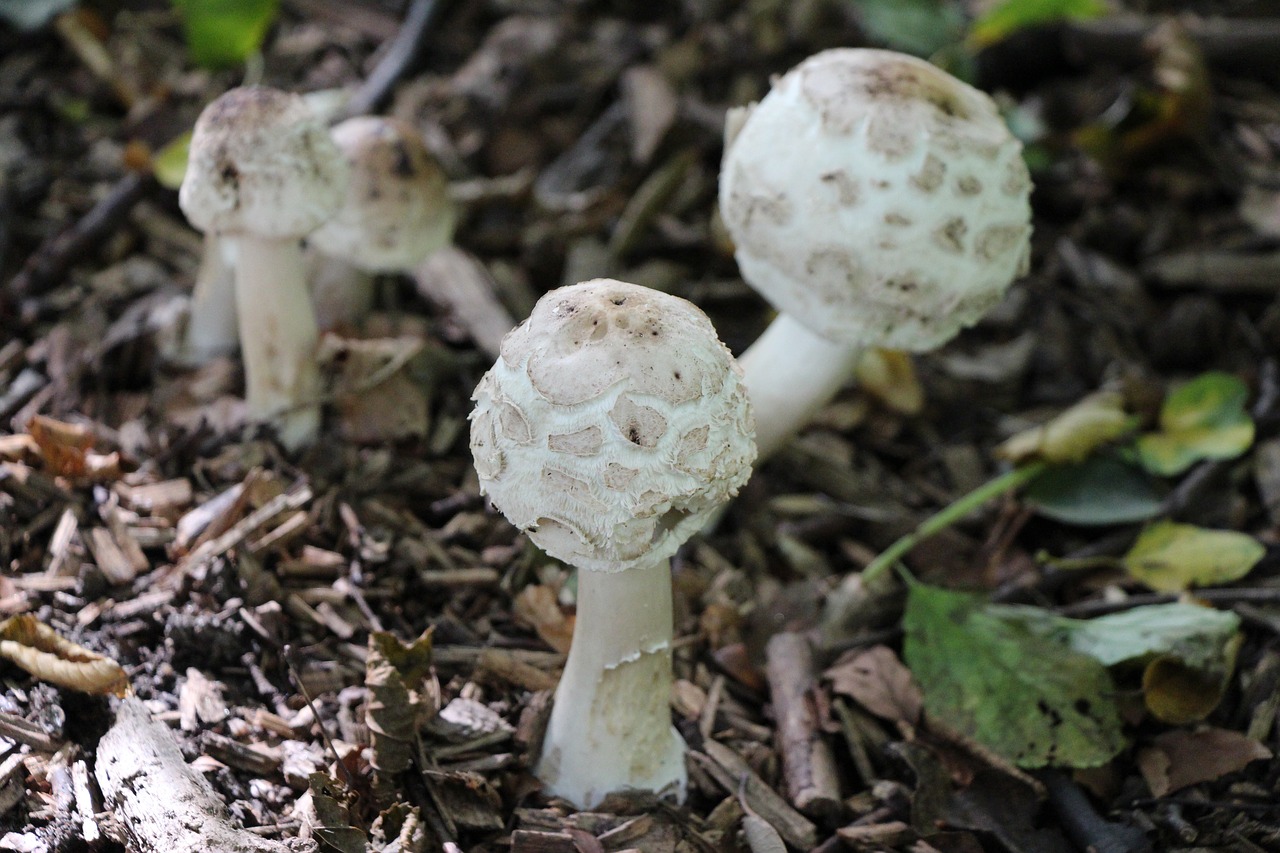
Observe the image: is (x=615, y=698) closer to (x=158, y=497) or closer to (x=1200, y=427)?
(x=158, y=497)

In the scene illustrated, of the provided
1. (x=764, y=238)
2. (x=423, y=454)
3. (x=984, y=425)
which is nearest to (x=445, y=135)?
(x=423, y=454)

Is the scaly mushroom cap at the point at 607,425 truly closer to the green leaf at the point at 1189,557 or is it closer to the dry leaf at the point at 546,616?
the dry leaf at the point at 546,616

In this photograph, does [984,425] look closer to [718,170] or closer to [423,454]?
[718,170]

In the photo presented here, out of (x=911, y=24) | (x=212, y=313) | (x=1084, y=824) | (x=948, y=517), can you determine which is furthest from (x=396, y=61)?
(x=1084, y=824)

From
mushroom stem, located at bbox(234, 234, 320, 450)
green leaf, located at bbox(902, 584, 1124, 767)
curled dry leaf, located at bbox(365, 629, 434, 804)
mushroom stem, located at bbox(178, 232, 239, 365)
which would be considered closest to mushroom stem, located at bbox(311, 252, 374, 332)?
mushroom stem, located at bbox(178, 232, 239, 365)

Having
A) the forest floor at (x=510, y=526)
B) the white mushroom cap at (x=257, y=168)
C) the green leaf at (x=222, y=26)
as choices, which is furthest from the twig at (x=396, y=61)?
the white mushroom cap at (x=257, y=168)

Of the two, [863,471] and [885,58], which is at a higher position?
[885,58]
